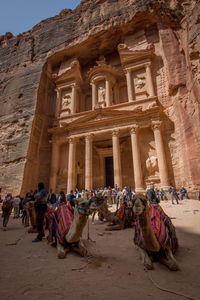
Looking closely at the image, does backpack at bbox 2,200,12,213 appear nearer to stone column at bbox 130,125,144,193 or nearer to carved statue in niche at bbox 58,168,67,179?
stone column at bbox 130,125,144,193

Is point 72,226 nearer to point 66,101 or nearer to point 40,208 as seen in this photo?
point 40,208

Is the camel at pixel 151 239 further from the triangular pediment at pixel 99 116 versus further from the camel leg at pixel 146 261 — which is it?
the triangular pediment at pixel 99 116

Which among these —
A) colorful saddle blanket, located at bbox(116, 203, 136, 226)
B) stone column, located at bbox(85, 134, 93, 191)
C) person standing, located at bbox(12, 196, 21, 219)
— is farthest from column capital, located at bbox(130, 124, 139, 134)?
person standing, located at bbox(12, 196, 21, 219)

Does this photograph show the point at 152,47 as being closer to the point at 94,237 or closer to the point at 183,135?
the point at 183,135

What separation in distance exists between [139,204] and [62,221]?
198 centimetres

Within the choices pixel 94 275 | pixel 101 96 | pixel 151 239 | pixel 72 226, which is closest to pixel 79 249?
pixel 72 226

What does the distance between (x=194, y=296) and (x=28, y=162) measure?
16310 mm

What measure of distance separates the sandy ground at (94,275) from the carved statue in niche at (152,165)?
35.8 ft

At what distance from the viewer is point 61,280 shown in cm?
237

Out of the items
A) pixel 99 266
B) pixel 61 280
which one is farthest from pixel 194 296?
pixel 61 280

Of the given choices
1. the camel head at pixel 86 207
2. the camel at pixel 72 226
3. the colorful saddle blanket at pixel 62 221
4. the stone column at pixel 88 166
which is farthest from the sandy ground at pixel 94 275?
the stone column at pixel 88 166

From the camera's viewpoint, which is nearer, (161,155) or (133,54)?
(161,155)

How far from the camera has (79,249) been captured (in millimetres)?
3350

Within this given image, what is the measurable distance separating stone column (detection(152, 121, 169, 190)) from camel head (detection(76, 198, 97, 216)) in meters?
11.6
